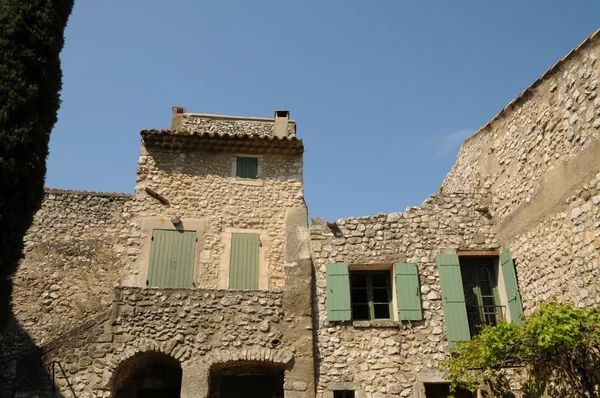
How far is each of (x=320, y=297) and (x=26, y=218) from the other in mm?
5601

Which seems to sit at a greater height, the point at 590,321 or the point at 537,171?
the point at 537,171

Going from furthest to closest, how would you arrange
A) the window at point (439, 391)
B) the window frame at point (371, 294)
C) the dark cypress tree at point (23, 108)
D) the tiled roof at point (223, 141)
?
the tiled roof at point (223, 141) → the window frame at point (371, 294) → the window at point (439, 391) → the dark cypress tree at point (23, 108)

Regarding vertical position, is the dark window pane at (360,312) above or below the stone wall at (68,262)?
below

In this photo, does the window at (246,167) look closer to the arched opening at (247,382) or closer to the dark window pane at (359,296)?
the dark window pane at (359,296)

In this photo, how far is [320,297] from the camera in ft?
32.5

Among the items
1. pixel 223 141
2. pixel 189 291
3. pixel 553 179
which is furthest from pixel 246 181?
pixel 553 179

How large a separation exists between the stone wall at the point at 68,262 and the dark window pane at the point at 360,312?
21.0ft

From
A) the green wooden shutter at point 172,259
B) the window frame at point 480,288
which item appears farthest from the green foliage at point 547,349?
the green wooden shutter at point 172,259

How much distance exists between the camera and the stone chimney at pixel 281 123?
1283 centimetres

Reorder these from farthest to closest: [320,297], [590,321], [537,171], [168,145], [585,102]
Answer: [168,145], [320,297], [537,171], [585,102], [590,321]

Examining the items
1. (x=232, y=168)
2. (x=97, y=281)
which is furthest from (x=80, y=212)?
(x=232, y=168)

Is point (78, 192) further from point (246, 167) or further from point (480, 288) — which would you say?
point (480, 288)

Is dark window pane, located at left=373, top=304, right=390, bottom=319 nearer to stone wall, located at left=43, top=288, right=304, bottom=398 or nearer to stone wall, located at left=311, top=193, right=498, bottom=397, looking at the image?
stone wall, located at left=311, top=193, right=498, bottom=397

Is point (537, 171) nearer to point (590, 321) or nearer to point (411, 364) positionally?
point (590, 321)
